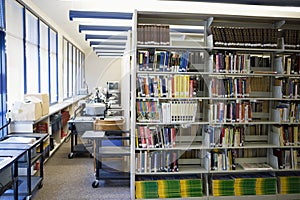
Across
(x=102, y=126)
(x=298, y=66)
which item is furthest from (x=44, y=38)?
(x=298, y=66)

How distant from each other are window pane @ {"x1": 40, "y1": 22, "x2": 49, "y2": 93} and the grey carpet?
199 cm

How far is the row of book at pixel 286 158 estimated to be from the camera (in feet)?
11.8

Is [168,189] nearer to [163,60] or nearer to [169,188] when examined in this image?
[169,188]

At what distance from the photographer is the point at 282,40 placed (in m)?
3.56

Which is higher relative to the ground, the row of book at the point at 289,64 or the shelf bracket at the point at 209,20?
the shelf bracket at the point at 209,20

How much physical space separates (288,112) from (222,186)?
4.34ft

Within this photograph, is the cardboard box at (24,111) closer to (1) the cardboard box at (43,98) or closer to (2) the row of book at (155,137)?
(1) the cardboard box at (43,98)

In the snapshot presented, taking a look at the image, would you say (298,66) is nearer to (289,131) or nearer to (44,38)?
(289,131)

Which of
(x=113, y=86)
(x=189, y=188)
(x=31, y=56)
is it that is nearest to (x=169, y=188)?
(x=189, y=188)

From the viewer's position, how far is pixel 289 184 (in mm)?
3648

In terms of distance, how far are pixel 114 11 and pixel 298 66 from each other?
3.57 metres

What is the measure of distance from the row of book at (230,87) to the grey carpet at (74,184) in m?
1.86

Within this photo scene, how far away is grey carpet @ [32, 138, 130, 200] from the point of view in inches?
143

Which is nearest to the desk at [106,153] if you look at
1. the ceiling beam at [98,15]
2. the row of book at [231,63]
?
the row of book at [231,63]
